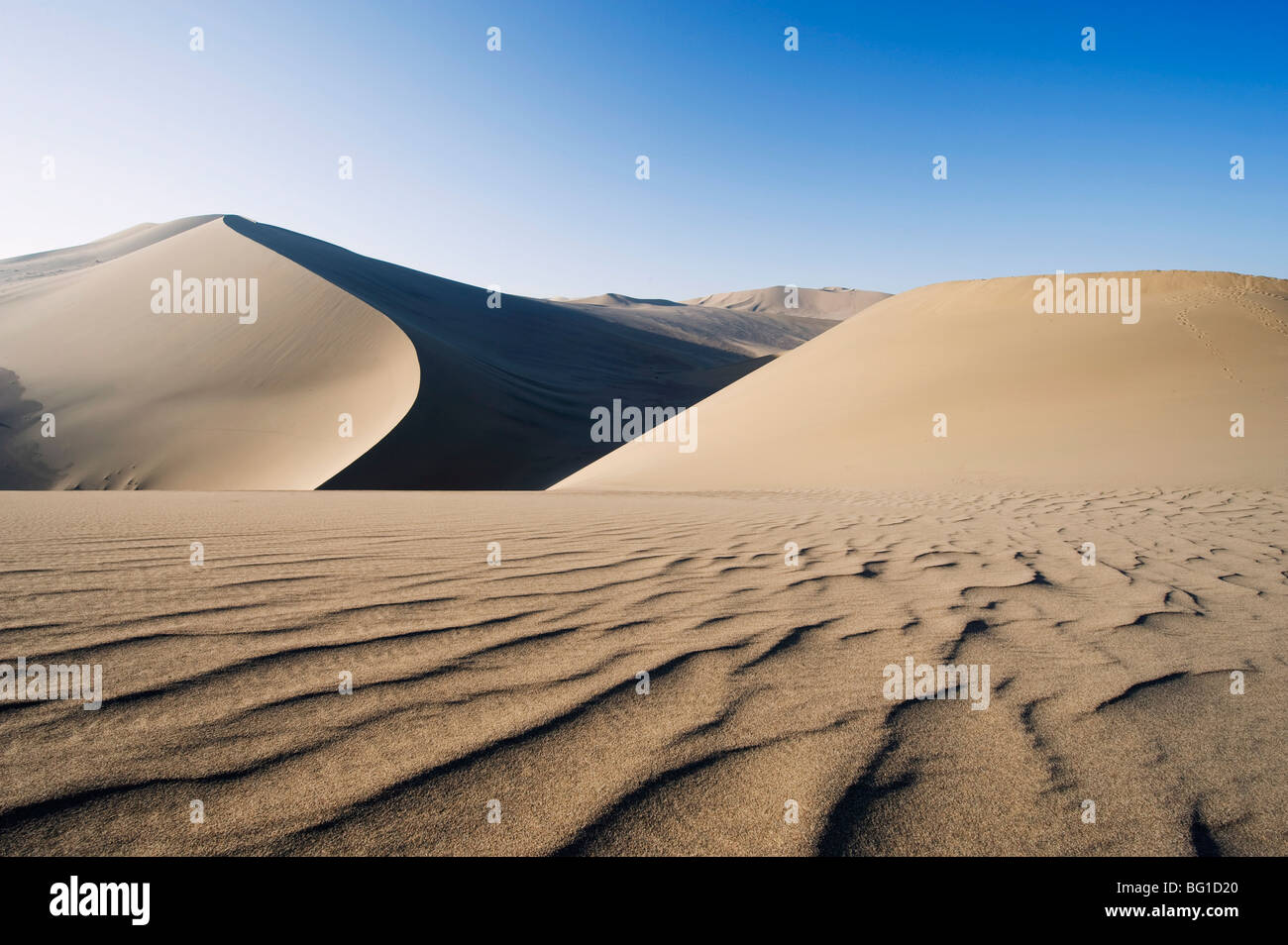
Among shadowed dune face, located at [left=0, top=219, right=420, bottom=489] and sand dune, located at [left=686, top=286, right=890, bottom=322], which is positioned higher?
sand dune, located at [left=686, top=286, right=890, bottom=322]

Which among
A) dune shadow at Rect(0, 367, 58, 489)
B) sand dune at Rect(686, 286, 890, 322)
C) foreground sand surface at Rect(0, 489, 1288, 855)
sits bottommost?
foreground sand surface at Rect(0, 489, 1288, 855)

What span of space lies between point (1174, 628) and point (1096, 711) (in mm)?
1063

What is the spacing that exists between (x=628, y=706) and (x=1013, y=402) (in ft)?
39.9

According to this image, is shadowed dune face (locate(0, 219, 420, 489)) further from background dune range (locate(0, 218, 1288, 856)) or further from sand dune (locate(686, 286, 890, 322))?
sand dune (locate(686, 286, 890, 322))

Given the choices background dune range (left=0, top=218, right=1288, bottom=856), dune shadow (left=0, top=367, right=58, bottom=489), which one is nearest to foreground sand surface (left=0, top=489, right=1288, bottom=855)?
background dune range (left=0, top=218, right=1288, bottom=856)

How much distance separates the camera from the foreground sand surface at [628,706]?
131 cm

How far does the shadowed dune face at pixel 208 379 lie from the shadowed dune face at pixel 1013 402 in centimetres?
761

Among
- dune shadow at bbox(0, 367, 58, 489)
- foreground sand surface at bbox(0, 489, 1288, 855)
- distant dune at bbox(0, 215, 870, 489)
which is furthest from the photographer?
distant dune at bbox(0, 215, 870, 489)

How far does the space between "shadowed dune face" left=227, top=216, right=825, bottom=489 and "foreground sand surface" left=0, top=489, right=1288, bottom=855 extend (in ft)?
42.8

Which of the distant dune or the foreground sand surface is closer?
the foreground sand surface

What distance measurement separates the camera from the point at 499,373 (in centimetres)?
2495

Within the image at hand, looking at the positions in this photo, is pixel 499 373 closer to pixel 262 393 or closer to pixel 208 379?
pixel 262 393

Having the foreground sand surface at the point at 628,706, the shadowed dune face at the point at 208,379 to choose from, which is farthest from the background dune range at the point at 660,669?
the shadowed dune face at the point at 208,379

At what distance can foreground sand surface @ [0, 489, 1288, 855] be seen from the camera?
4.31ft
